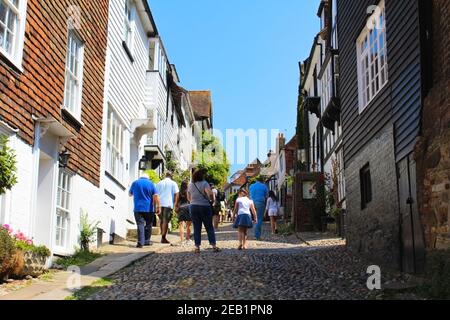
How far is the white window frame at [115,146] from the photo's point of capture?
14758 mm

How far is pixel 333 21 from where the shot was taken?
23500 millimetres

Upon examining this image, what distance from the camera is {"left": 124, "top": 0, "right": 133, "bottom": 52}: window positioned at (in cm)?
1718

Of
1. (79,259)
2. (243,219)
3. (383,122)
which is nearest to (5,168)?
(79,259)

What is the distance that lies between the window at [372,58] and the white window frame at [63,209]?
599cm

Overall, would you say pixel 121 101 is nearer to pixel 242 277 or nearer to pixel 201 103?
pixel 242 277

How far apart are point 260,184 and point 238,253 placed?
5.77 metres

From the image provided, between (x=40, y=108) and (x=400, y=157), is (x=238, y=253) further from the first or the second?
(x=40, y=108)

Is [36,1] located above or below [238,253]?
above

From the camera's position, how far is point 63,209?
437 inches

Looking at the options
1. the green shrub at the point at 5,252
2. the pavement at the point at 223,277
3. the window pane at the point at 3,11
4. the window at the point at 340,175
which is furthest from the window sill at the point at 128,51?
the green shrub at the point at 5,252

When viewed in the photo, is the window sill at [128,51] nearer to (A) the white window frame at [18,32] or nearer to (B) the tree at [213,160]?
(A) the white window frame at [18,32]

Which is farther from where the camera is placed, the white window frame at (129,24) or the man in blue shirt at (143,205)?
the white window frame at (129,24)

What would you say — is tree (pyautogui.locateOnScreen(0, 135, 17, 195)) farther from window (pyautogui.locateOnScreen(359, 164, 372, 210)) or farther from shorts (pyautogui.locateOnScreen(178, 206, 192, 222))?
shorts (pyautogui.locateOnScreen(178, 206, 192, 222))

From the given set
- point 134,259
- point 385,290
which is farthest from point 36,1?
point 385,290
